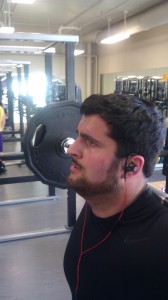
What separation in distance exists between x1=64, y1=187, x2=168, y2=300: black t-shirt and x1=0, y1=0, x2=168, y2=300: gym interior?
11cm

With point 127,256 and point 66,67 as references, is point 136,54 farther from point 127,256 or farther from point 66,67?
point 127,256

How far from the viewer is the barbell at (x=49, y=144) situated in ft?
Answer: 5.38

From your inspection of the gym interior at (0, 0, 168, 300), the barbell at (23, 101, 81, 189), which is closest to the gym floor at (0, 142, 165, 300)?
the gym interior at (0, 0, 168, 300)

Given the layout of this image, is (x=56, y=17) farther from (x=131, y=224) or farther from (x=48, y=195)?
(x=131, y=224)

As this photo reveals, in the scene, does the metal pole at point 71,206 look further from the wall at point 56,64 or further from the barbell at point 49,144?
the wall at point 56,64

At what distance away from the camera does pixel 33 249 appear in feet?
9.95

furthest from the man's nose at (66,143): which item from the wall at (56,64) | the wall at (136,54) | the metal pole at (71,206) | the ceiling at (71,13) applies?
the wall at (56,64)

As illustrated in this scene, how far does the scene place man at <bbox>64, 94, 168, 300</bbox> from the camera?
2.83ft

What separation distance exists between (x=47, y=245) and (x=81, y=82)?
34.9 feet

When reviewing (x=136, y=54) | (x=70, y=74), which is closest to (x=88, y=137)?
(x=70, y=74)

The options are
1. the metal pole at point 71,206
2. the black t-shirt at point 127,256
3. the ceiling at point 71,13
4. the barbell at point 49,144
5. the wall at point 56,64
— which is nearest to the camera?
the black t-shirt at point 127,256

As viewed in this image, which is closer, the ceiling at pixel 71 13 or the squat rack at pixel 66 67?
the squat rack at pixel 66 67

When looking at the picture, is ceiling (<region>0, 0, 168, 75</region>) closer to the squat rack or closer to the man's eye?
the squat rack

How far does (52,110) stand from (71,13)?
786 centimetres
